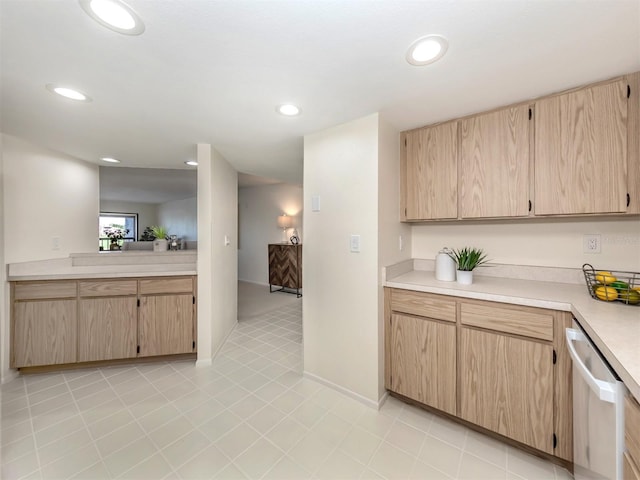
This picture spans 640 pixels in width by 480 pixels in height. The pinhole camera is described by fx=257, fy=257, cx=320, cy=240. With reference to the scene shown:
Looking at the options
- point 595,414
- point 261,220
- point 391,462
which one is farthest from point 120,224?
point 595,414

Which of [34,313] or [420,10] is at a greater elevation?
[420,10]

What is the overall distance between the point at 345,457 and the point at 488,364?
39.1 inches

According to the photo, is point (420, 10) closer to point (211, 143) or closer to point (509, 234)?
point (509, 234)

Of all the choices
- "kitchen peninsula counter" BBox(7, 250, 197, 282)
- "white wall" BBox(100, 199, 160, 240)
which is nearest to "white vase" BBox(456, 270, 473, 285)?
"kitchen peninsula counter" BBox(7, 250, 197, 282)

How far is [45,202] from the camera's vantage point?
8.48 ft

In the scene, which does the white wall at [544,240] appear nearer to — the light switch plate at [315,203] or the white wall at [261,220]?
the light switch plate at [315,203]

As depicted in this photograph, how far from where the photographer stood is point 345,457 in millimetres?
1455

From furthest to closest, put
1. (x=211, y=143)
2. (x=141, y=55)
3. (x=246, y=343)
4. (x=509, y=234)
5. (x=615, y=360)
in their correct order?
(x=246, y=343) < (x=211, y=143) < (x=509, y=234) < (x=141, y=55) < (x=615, y=360)

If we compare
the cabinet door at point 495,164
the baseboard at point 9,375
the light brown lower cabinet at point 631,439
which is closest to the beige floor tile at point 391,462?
the light brown lower cabinet at point 631,439

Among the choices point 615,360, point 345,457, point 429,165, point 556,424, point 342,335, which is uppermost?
point 429,165

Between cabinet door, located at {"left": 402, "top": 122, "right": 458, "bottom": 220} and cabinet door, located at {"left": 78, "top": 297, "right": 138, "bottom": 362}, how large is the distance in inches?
108

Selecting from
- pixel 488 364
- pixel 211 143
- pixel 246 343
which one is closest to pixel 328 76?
pixel 211 143

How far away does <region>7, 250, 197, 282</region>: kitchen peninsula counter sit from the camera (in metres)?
2.30

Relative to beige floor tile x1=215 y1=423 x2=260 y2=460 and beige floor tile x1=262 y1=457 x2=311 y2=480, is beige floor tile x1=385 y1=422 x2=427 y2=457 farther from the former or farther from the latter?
beige floor tile x1=215 y1=423 x2=260 y2=460
